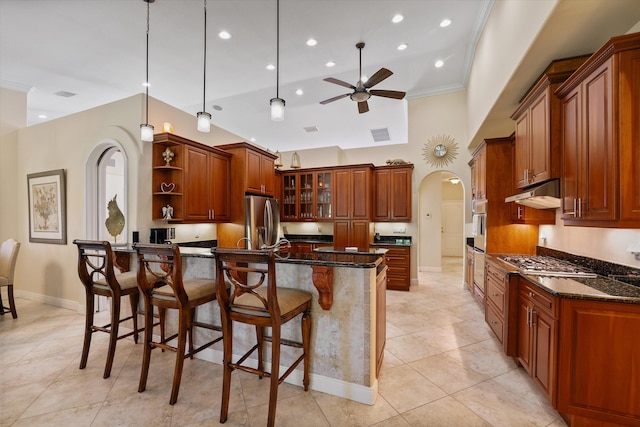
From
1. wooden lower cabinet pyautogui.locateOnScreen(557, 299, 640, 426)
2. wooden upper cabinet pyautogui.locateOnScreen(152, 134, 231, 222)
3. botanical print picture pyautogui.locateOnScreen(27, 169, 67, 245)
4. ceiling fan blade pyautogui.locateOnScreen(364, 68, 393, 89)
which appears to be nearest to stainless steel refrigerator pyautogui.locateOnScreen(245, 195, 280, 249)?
wooden upper cabinet pyautogui.locateOnScreen(152, 134, 231, 222)

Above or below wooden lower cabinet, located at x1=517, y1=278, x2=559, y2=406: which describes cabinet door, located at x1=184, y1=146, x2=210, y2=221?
above

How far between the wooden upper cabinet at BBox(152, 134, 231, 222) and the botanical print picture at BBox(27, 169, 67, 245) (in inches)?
71.0

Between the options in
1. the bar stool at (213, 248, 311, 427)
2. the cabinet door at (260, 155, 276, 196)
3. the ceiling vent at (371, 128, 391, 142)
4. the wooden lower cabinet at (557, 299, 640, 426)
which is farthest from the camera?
the ceiling vent at (371, 128, 391, 142)

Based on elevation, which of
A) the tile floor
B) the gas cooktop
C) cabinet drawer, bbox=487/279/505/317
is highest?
the gas cooktop

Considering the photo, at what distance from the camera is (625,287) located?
1.91 metres

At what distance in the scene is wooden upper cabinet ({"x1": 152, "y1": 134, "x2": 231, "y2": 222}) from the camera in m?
3.65

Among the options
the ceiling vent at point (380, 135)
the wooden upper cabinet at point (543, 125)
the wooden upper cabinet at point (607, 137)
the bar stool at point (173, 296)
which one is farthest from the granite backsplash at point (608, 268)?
the ceiling vent at point (380, 135)

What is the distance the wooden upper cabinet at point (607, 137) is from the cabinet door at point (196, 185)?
13.9 ft

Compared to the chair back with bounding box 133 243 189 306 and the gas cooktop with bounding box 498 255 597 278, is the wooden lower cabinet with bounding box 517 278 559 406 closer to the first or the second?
the gas cooktop with bounding box 498 255 597 278

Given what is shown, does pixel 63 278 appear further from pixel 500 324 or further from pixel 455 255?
pixel 455 255

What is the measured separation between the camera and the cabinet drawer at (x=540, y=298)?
184 cm

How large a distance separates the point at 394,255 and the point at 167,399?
Answer: 445 centimetres

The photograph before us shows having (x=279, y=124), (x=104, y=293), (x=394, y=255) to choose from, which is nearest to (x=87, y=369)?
(x=104, y=293)

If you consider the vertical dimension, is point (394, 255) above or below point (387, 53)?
below
